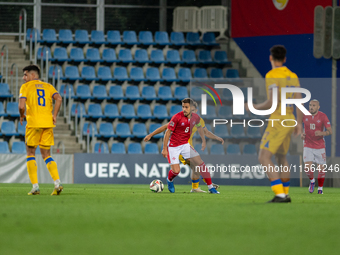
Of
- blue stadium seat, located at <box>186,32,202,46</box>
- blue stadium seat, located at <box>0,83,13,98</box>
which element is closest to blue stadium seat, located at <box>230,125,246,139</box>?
blue stadium seat, located at <box>186,32,202,46</box>

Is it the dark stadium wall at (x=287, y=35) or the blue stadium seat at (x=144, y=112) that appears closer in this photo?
the dark stadium wall at (x=287, y=35)

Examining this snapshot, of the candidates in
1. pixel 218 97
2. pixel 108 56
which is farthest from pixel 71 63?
pixel 218 97

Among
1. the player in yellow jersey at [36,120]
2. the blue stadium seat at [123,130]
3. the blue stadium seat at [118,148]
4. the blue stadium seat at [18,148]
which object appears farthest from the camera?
the blue stadium seat at [123,130]

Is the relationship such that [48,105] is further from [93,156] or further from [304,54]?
[304,54]

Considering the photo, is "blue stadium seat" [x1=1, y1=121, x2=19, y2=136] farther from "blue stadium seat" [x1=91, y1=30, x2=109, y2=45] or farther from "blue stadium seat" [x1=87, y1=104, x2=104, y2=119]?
"blue stadium seat" [x1=91, y1=30, x2=109, y2=45]

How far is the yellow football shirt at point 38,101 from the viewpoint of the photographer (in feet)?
32.2

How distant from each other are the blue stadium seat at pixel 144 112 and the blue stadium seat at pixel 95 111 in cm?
133

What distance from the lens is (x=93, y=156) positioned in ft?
58.3

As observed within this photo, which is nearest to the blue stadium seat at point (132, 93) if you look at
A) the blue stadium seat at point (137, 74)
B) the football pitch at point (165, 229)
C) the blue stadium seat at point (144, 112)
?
the blue stadium seat at point (144, 112)

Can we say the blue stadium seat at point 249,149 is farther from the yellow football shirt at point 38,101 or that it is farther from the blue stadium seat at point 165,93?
the yellow football shirt at point 38,101

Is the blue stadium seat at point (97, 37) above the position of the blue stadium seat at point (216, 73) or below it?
above

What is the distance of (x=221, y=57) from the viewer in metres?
23.7

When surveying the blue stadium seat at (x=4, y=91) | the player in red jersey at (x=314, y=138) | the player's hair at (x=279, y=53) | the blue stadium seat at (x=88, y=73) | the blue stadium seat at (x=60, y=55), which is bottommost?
the player in red jersey at (x=314, y=138)

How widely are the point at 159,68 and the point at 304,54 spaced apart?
18.6ft
